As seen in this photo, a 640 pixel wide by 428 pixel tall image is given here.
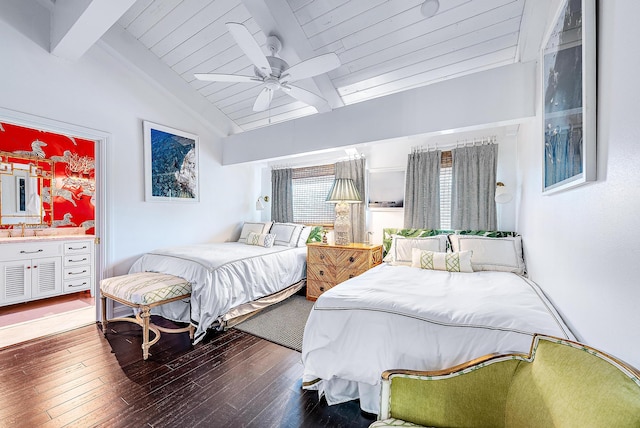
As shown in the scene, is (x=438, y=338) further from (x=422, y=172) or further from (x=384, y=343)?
(x=422, y=172)

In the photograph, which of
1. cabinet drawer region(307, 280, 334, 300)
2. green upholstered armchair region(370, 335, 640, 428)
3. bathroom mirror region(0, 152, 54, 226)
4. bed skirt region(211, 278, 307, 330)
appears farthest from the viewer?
bathroom mirror region(0, 152, 54, 226)

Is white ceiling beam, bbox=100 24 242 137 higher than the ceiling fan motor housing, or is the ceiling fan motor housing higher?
white ceiling beam, bbox=100 24 242 137

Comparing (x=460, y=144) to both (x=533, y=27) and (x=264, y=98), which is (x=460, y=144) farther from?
(x=264, y=98)

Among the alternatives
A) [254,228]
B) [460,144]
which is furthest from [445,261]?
[254,228]

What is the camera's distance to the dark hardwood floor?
61.8 inches

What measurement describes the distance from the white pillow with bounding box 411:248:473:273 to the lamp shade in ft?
3.83

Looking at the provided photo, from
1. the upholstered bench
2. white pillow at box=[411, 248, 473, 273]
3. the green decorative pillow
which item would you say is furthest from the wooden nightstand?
the upholstered bench

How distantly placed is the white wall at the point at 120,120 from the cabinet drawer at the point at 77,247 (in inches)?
51.4

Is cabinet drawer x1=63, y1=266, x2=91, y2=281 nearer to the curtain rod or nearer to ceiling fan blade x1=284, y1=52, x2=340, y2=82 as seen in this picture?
ceiling fan blade x1=284, y1=52, x2=340, y2=82

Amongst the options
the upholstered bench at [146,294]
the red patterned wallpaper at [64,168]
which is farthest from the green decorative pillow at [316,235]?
the red patterned wallpaper at [64,168]

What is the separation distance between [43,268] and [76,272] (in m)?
0.36

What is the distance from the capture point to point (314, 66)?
1.91 meters

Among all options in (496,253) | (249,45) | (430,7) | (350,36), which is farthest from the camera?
(496,253)

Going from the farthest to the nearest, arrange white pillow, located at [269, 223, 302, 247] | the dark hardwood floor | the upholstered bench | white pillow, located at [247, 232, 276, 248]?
white pillow, located at [269, 223, 302, 247] → white pillow, located at [247, 232, 276, 248] → the upholstered bench → the dark hardwood floor
